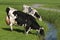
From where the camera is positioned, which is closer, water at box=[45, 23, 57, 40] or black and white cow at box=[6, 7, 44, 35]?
black and white cow at box=[6, 7, 44, 35]

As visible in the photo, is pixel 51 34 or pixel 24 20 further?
pixel 51 34

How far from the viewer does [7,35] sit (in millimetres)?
18078

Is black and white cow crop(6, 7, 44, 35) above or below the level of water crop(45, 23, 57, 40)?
above

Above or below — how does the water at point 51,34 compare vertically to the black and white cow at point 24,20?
below

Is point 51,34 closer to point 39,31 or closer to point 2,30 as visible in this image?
point 39,31

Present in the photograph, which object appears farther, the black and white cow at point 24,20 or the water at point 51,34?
the water at point 51,34

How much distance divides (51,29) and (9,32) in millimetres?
5689

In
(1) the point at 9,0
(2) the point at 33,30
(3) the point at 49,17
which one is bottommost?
(1) the point at 9,0

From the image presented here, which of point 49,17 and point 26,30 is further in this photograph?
point 49,17

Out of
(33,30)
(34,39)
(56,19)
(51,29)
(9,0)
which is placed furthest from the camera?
(9,0)

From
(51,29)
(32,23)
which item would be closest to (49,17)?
(51,29)

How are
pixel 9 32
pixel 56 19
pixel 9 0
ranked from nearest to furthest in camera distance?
pixel 9 32
pixel 56 19
pixel 9 0

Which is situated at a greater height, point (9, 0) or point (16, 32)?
point (16, 32)

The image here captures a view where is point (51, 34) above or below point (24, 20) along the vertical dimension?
below
